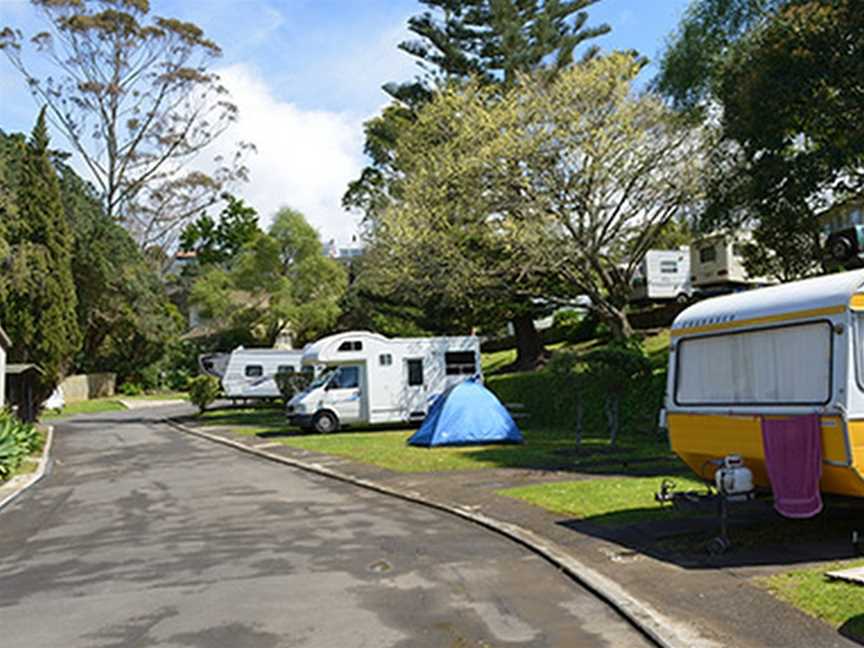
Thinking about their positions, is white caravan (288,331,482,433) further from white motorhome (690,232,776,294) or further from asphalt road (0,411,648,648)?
white motorhome (690,232,776,294)

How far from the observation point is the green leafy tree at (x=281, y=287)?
49938 millimetres

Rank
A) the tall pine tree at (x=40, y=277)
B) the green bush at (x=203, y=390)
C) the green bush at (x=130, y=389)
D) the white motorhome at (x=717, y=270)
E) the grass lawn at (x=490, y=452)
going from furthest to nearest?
the green bush at (x=130, y=389), the green bush at (x=203, y=390), the white motorhome at (x=717, y=270), the tall pine tree at (x=40, y=277), the grass lawn at (x=490, y=452)

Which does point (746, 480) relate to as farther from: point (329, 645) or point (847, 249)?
point (329, 645)

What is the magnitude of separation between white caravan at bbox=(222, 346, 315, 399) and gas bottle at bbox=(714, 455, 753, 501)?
33.5 metres

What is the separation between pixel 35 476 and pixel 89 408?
32.6m

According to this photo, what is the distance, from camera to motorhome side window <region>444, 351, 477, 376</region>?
2691 centimetres

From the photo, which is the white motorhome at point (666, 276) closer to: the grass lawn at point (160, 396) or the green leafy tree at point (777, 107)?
the green leafy tree at point (777, 107)

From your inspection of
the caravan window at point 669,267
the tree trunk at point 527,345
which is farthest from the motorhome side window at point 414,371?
the caravan window at point 669,267

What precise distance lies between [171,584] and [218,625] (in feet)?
5.47

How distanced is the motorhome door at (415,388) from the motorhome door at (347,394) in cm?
140

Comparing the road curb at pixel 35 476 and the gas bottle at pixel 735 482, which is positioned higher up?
the gas bottle at pixel 735 482

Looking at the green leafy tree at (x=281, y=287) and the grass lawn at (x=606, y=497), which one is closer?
the grass lawn at (x=606, y=497)

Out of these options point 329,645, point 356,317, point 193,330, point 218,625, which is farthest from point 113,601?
point 193,330

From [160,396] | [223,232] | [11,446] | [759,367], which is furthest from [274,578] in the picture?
[223,232]
